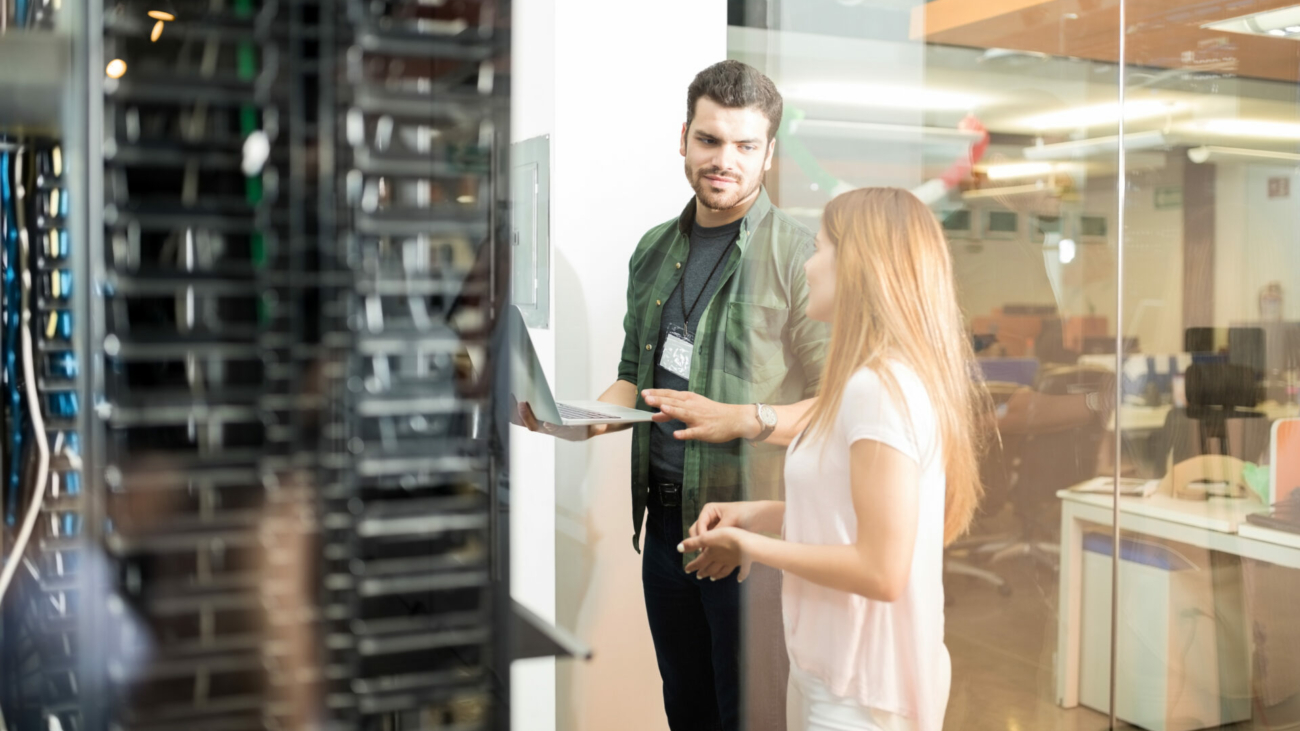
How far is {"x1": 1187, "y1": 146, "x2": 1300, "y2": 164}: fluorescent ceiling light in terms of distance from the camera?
1.67 meters

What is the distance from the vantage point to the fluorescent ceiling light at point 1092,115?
157 centimetres

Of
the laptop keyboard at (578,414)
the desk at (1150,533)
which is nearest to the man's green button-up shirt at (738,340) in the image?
the laptop keyboard at (578,414)

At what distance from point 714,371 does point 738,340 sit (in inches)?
2.9

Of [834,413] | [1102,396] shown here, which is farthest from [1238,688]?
[834,413]

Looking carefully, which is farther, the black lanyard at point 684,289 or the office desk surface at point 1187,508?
the black lanyard at point 684,289

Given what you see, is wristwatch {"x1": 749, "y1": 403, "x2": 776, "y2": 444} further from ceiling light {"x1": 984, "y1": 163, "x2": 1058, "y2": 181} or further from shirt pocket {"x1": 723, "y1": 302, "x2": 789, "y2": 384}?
ceiling light {"x1": 984, "y1": 163, "x2": 1058, "y2": 181}

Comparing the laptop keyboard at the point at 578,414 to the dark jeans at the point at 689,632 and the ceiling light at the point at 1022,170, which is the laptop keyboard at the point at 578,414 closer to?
the dark jeans at the point at 689,632

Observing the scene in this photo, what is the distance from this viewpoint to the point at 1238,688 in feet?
5.67

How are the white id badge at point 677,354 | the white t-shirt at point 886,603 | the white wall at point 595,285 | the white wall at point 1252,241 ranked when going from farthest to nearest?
the white wall at point 595,285, the white id badge at point 677,354, the white wall at point 1252,241, the white t-shirt at point 886,603

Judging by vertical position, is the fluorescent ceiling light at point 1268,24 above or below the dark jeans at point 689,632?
above

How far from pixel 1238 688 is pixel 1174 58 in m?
1.05

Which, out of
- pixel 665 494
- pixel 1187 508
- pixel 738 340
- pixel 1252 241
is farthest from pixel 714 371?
pixel 1252 241

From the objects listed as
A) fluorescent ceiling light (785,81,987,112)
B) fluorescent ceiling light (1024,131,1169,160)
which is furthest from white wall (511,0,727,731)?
fluorescent ceiling light (1024,131,1169,160)

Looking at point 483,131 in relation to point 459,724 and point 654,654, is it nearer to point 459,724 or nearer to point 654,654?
point 459,724
